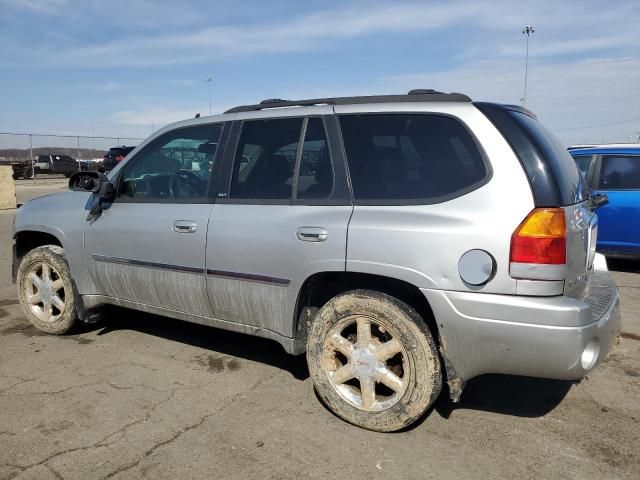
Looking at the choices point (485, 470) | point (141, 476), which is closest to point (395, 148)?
point (485, 470)

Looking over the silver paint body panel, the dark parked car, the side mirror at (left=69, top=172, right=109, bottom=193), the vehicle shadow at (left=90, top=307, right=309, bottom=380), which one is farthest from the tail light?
the dark parked car

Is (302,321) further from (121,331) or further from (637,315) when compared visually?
(637,315)

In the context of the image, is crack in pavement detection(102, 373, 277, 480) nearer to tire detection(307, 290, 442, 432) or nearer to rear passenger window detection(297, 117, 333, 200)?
tire detection(307, 290, 442, 432)

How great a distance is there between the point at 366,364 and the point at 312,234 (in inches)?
31.9

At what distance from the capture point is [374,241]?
9.88ft

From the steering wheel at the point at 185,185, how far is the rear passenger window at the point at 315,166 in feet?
2.82

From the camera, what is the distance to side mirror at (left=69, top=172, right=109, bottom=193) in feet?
14.0

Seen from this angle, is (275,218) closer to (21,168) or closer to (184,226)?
(184,226)

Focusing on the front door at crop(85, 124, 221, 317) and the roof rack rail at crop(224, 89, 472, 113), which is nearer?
the roof rack rail at crop(224, 89, 472, 113)

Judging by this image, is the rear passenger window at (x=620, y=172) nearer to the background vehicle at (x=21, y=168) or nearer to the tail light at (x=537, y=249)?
the tail light at (x=537, y=249)

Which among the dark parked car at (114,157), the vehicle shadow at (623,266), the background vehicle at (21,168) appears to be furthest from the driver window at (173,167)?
the background vehicle at (21,168)

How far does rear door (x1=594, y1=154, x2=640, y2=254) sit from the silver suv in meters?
3.86

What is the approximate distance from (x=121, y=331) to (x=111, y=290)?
73 cm

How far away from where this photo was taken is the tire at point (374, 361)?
117 inches
